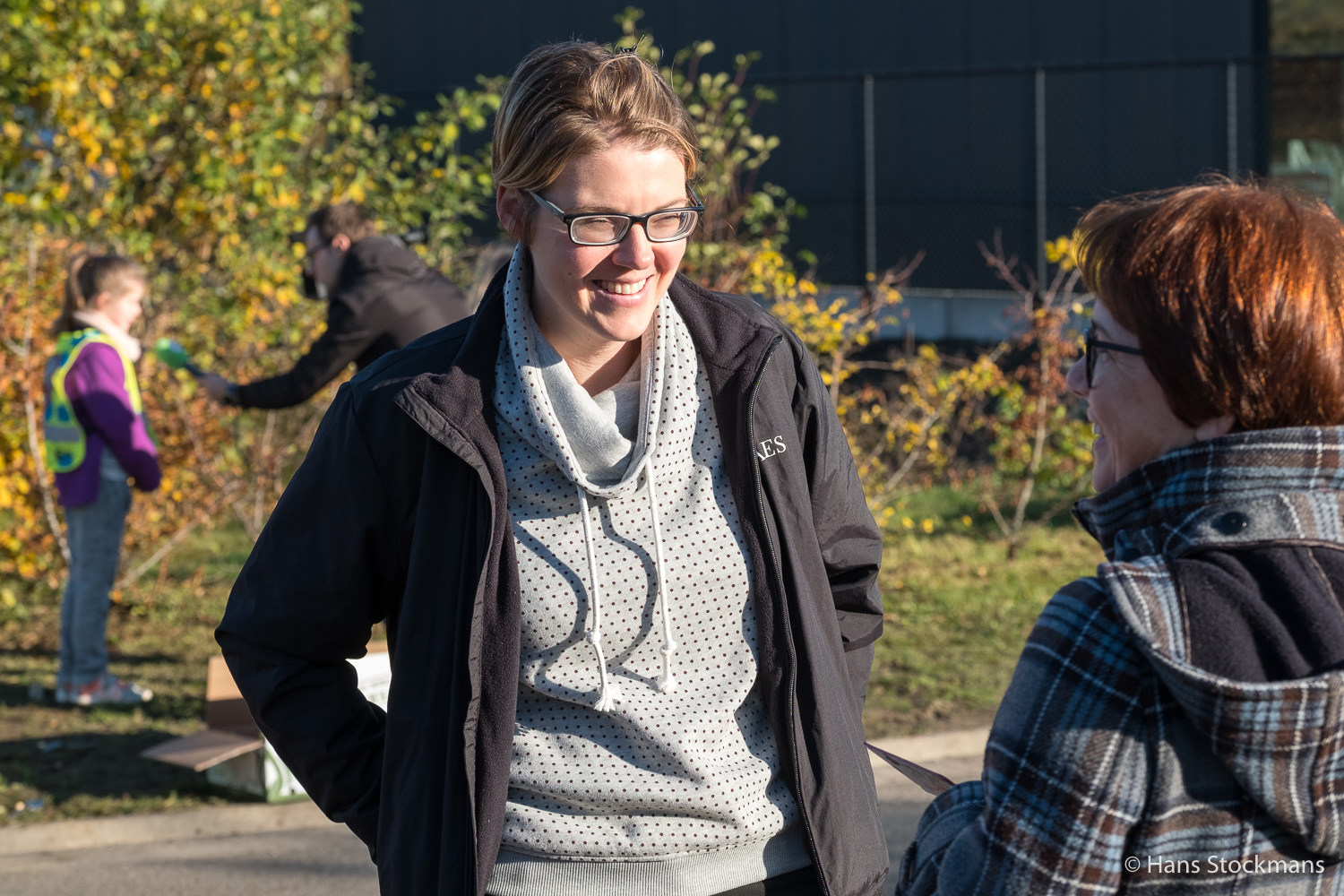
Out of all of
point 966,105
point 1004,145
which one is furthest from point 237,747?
point 966,105

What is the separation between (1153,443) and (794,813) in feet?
2.68

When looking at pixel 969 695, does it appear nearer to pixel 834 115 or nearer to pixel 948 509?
pixel 948 509

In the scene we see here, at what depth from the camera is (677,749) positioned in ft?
5.90

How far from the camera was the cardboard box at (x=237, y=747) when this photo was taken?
4496 millimetres

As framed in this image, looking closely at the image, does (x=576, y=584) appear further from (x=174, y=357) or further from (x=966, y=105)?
(x=966, y=105)

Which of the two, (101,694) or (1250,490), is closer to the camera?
(1250,490)

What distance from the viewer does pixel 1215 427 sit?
1314mm

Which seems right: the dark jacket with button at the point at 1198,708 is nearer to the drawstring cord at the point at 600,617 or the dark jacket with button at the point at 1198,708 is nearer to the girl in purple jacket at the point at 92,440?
the drawstring cord at the point at 600,617

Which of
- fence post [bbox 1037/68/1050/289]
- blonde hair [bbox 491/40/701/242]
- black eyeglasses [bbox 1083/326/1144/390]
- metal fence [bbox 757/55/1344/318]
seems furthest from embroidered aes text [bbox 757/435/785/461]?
fence post [bbox 1037/68/1050/289]

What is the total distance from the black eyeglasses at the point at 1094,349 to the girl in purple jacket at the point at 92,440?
192 inches

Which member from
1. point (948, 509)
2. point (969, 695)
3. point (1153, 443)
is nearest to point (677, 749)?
point (1153, 443)

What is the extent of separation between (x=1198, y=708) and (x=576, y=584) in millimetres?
901

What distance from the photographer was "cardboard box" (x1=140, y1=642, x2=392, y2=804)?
450cm

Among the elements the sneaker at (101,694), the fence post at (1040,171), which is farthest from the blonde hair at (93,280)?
the fence post at (1040,171)
